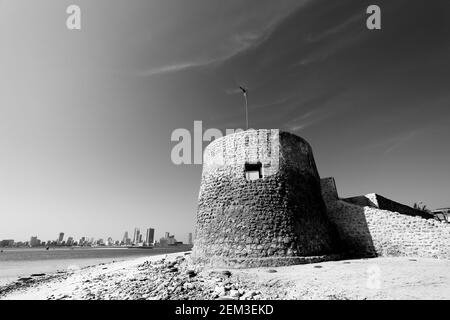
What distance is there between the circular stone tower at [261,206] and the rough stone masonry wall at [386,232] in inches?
48.0

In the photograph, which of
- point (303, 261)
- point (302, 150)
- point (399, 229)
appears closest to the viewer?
point (303, 261)

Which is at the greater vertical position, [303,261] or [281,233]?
[281,233]

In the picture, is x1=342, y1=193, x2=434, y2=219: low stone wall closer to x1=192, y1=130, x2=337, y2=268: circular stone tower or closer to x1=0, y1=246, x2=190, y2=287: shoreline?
x1=192, y1=130, x2=337, y2=268: circular stone tower

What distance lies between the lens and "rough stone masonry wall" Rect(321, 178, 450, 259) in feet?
30.4

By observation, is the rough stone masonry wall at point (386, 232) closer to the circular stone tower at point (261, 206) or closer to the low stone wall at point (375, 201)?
the circular stone tower at point (261, 206)

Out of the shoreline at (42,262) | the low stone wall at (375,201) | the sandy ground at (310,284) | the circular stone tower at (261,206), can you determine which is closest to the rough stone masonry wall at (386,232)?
the circular stone tower at (261,206)

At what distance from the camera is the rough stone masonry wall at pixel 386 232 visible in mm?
9258

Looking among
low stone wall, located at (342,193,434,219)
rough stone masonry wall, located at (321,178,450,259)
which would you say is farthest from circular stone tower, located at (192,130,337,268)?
low stone wall, located at (342,193,434,219)

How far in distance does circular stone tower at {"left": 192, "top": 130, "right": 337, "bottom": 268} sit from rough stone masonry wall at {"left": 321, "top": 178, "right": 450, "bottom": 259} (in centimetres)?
122

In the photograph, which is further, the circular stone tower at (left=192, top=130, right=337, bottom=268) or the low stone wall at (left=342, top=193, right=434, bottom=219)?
the low stone wall at (left=342, top=193, right=434, bottom=219)
